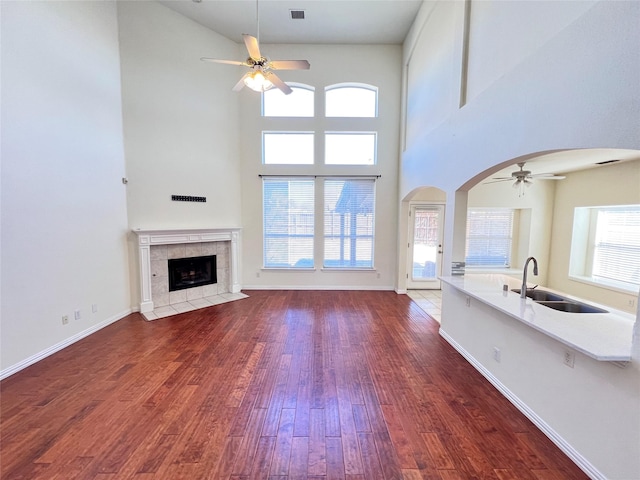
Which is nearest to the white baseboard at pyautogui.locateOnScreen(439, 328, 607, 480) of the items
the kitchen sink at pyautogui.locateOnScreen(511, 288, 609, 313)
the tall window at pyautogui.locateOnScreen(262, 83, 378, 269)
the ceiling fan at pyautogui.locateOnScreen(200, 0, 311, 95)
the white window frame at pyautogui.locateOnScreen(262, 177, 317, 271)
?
the kitchen sink at pyautogui.locateOnScreen(511, 288, 609, 313)

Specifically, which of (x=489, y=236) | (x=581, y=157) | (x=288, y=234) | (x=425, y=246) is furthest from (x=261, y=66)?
(x=489, y=236)

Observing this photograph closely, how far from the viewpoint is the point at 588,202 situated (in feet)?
15.5

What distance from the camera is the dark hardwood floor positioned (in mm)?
1702

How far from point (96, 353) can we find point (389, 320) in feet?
12.8

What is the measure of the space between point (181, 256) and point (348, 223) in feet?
11.3

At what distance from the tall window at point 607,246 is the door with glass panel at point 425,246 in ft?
7.90

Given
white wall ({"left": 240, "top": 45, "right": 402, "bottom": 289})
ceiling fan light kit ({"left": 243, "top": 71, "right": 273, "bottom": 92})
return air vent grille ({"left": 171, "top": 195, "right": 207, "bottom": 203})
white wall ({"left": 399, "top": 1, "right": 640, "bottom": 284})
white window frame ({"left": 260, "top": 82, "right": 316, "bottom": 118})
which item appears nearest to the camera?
white wall ({"left": 399, "top": 1, "right": 640, "bottom": 284})

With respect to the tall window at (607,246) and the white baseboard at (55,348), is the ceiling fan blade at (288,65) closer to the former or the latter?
the white baseboard at (55,348)

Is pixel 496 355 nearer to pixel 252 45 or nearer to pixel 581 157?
pixel 581 157

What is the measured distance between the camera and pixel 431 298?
536 cm

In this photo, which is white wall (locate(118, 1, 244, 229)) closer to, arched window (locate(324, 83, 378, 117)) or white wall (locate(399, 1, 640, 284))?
arched window (locate(324, 83, 378, 117))

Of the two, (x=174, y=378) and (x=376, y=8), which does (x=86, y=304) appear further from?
(x=376, y=8)

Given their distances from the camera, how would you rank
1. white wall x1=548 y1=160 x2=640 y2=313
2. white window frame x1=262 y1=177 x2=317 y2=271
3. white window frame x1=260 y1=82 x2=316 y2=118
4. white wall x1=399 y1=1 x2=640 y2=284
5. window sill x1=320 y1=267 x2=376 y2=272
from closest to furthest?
white wall x1=399 y1=1 x2=640 y2=284 < white wall x1=548 y1=160 x2=640 y2=313 < white window frame x1=260 y1=82 x2=316 y2=118 < white window frame x1=262 y1=177 x2=317 y2=271 < window sill x1=320 y1=267 x2=376 y2=272

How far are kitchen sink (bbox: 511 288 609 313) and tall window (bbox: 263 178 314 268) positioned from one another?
3.94m
